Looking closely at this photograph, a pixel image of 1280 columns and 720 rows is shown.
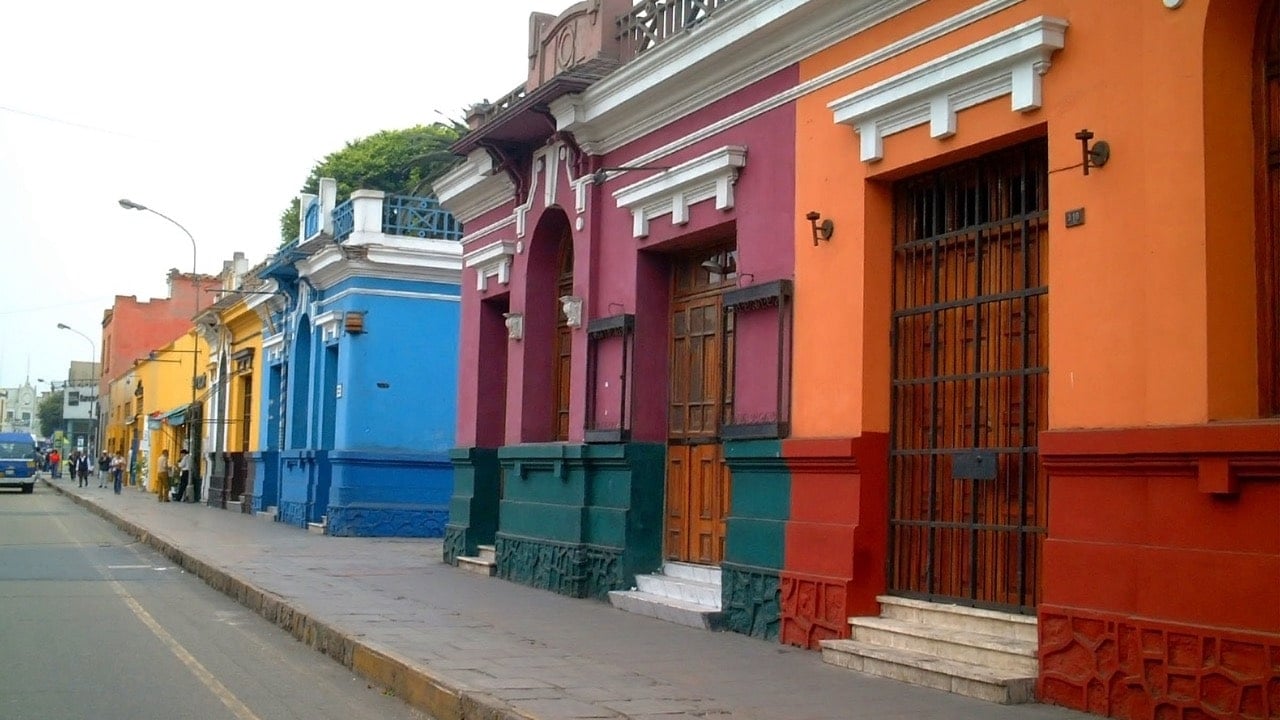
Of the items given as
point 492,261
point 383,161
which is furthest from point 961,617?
point 383,161

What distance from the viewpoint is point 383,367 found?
2398 centimetres

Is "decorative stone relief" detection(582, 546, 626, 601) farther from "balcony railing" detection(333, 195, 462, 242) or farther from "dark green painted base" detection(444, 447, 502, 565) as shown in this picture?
"balcony railing" detection(333, 195, 462, 242)

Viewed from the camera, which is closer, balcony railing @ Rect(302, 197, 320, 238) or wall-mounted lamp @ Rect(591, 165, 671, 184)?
wall-mounted lamp @ Rect(591, 165, 671, 184)

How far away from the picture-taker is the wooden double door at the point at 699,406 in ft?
40.6

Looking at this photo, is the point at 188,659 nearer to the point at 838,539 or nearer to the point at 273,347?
the point at 838,539

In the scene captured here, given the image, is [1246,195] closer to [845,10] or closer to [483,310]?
[845,10]

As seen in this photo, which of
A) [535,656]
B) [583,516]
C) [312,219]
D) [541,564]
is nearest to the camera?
[535,656]

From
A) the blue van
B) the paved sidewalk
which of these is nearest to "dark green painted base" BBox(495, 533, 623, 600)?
the paved sidewalk

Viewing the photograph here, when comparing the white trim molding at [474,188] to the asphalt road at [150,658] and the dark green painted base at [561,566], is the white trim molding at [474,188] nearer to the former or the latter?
the dark green painted base at [561,566]

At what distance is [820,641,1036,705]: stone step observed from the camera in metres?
7.80

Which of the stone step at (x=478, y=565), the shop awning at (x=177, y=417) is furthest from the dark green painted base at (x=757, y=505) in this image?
the shop awning at (x=177, y=417)

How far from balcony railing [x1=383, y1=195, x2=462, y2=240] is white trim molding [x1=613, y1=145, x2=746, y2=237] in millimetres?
11524

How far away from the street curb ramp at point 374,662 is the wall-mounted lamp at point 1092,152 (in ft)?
14.8

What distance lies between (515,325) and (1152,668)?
10.2 meters
